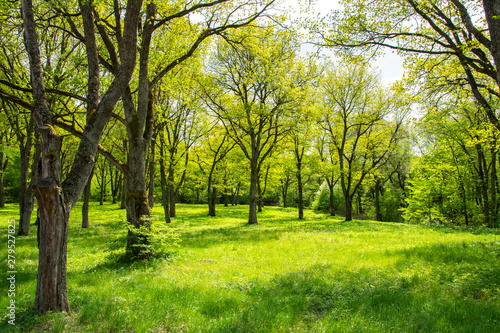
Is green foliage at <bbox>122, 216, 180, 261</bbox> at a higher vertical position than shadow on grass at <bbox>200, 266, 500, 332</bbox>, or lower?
higher

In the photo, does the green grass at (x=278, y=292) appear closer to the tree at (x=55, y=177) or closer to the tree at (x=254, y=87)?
the tree at (x=55, y=177)

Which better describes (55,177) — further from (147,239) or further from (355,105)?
(355,105)

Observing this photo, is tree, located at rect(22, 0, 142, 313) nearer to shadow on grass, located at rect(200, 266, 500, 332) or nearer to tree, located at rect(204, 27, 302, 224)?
shadow on grass, located at rect(200, 266, 500, 332)

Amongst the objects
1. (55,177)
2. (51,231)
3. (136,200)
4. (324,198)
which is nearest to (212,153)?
(324,198)

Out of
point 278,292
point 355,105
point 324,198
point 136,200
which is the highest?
point 355,105

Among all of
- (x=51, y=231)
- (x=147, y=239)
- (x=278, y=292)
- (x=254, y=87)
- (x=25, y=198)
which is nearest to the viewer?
(x=51, y=231)

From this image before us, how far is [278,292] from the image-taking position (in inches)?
243

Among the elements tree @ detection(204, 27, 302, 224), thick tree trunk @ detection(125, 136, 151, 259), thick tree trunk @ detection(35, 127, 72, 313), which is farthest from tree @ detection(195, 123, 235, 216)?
thick tree trunk @ detection(35, 127, 72, 313)

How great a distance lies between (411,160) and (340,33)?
35552 millimetres

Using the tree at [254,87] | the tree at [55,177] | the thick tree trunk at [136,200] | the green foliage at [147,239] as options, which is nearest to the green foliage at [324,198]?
the tree at [254,87]

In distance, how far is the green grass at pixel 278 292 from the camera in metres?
4.46

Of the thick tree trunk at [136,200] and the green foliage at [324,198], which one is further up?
A: the thick tree trunk at [136,200]

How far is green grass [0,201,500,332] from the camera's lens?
→ 4457mm

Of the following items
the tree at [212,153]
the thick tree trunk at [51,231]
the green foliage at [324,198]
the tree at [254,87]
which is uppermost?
the tree at [254,87]
